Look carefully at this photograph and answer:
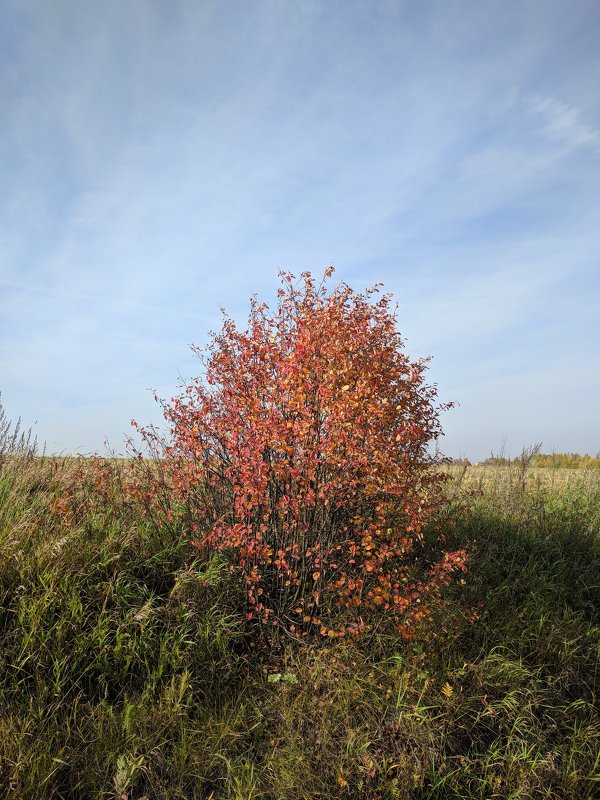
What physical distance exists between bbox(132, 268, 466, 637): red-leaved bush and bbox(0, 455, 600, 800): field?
38 centimetres

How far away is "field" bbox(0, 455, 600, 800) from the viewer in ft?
13.3

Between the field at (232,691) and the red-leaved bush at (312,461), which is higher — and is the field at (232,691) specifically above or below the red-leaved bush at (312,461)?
below

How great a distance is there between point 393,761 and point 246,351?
3469 mm

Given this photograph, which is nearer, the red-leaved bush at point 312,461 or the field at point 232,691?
the field at point 232,691

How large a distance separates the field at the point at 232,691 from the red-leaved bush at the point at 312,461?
15.1 inches

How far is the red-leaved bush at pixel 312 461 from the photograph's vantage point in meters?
5.04

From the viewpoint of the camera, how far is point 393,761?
13.7 ft

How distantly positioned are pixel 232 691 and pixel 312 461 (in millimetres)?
1972

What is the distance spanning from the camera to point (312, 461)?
16.4 ft

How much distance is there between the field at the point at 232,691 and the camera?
405cm

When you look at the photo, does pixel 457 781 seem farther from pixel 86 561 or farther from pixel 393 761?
pixel 86 561

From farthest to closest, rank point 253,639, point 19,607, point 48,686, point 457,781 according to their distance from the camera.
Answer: point 253,639 → point 19,607 → point 48,686 → point 457,781

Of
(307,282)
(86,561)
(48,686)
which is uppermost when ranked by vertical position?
(307,282)

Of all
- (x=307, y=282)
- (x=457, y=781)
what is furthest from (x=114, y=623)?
(x=307, y=282)
